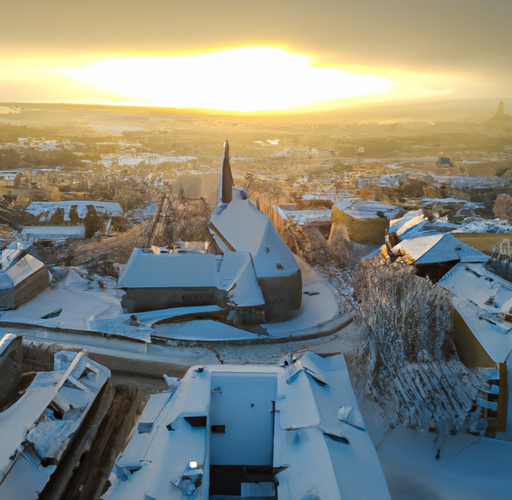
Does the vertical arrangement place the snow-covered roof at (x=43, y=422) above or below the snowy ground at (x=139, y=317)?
above

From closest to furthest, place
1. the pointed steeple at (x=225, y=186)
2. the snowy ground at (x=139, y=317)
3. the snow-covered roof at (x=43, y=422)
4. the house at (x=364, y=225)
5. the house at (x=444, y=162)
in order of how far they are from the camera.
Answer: the snow-covered roof at (x=43, y=422) → the snowy ground at (x=139, y=317) → the house at (x=364, y=225) → the pointed steeple at (x=225, y=186) → the house at (x=444, y=162)

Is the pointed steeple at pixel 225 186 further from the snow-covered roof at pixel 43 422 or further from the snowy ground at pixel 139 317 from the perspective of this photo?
the snow-covered roof at pixel 43 422

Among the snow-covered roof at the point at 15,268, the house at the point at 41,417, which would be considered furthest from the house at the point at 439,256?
the snow-covered roof at the point at 15,268

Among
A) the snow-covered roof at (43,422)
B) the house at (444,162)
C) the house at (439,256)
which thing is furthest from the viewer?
the house at (444,162)

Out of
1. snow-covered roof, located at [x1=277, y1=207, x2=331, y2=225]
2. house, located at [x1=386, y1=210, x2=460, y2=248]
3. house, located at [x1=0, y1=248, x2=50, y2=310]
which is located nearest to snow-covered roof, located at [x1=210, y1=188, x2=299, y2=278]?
house, located at [x1=386, y1=210, x2=460, y2=248]

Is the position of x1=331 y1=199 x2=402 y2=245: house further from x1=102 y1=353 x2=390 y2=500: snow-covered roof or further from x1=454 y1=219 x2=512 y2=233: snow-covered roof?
x1=102 y1=353 x2=390 y2=500: snow-covered roof

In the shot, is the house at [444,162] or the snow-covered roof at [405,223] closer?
the snow-covered roof at [405,223]

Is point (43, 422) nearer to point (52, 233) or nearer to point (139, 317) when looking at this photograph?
point (139, 317)
